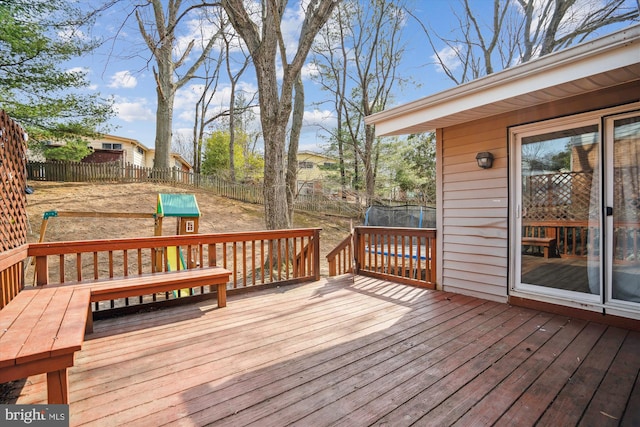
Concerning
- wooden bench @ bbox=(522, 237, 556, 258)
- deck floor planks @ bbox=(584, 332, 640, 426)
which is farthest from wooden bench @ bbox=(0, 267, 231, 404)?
wooden bench @ bbox=(522, 237, 556, 258)

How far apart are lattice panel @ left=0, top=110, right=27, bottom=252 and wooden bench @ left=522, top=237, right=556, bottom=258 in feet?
15.4

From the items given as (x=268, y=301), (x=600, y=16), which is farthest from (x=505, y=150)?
(x=600, y=16)

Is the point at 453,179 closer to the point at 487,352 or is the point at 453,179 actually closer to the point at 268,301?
the point at 487,352

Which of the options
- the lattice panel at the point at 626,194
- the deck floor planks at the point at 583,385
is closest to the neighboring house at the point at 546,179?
the lattice panel at the point at 626,194

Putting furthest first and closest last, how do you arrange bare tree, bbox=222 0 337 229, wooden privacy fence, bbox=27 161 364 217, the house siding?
wooden privacy fence, bbox=27 161 364 217, bare tree, bbox=222 0 337 229, the house siding

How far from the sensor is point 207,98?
18141 millimetres

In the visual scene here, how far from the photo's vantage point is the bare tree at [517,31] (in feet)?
23.4

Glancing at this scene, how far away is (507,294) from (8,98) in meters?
11.7

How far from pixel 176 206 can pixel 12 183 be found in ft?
6.58

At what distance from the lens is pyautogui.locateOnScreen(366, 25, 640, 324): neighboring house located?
262 cm

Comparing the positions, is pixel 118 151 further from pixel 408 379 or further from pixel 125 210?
pixel 408 379

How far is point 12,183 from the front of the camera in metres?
2.43

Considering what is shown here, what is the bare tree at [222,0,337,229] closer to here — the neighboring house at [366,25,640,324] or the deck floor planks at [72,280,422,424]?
the neighboring house at [366,25,640,324]

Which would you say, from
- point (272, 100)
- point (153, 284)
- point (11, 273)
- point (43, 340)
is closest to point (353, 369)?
point (43, 340)
